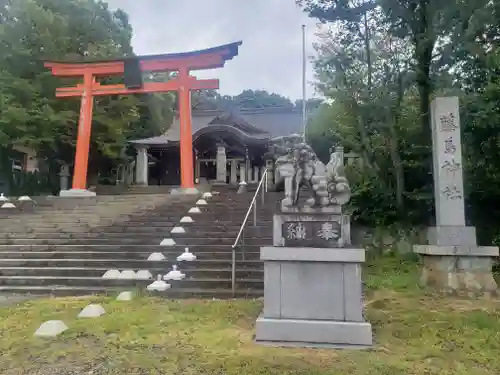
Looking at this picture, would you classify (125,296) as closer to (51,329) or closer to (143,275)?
(143,275)

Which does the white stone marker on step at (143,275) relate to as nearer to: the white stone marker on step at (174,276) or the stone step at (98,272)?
the stone step at (98,272)

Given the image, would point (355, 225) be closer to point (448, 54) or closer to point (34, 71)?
point (448, 54)

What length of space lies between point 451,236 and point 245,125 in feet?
53.1

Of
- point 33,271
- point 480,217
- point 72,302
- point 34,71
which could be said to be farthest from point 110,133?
point 480,217

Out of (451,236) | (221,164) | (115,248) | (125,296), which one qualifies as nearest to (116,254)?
(115,248)

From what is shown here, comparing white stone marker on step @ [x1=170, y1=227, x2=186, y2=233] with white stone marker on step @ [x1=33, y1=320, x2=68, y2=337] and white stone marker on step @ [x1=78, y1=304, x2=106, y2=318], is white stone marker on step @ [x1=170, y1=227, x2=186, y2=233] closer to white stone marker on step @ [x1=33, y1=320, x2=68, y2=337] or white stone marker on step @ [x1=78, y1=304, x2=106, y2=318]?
white stone marker on step @ [x1=78, y1=304, x2=106, y2=318]

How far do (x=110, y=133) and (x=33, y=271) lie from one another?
11658 millimetres

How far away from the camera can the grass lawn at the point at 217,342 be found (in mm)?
3451

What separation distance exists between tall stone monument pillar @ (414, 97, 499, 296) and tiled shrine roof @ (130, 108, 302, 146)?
10.8m

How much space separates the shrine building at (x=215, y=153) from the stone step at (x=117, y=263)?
1165cm

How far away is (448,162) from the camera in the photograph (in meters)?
6.91

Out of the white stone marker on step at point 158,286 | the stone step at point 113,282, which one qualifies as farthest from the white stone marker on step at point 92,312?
the stone step at point 113,282

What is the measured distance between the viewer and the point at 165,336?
421 cm

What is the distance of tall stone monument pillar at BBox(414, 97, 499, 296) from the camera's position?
6.43 metres
